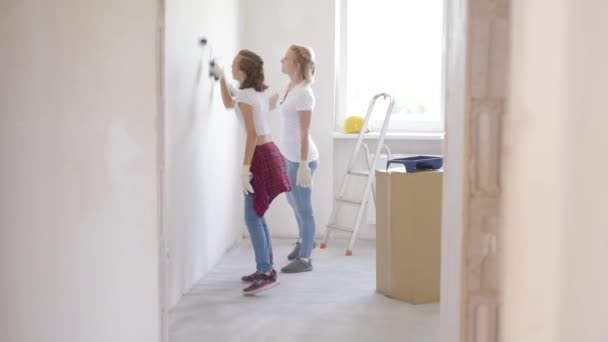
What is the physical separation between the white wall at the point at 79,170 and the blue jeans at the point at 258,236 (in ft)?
6.15

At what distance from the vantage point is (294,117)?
4055 millimetres

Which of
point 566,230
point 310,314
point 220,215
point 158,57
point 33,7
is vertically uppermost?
point 33,7

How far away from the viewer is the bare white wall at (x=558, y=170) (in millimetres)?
1105

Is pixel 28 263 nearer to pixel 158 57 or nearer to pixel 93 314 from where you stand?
pixel 93 314

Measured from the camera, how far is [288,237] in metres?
5.32

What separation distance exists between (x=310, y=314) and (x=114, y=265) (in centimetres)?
166

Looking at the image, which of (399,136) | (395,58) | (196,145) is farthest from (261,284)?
(395,58)

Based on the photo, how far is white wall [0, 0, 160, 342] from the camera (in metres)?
1.80

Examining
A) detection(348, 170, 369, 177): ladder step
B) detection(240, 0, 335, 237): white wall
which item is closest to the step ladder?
detection(348, 170, 369, 177): ladder step

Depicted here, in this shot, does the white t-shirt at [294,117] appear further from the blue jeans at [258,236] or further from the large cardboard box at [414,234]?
the large cardboard box at [414,234]

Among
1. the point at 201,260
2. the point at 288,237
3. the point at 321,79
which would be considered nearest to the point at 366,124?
the point at 321,79

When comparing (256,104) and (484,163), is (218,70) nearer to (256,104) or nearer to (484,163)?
(256,104)

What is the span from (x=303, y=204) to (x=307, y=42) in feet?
5.20

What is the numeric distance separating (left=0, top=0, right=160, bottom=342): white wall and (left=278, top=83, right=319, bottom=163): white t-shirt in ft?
7.24
